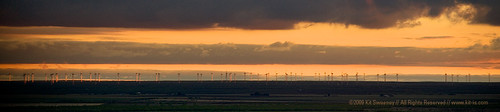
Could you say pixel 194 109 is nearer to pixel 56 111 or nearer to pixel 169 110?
pixel 169 110

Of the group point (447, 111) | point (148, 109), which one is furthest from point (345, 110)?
point (148, 109)

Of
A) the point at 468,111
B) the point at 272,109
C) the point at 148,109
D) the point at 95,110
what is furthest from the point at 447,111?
the point at 95,110

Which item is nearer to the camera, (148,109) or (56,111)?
(56,111)

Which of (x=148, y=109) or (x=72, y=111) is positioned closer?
(x=72, y=111)

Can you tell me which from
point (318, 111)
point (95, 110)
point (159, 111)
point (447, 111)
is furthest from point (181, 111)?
point (447, 111)

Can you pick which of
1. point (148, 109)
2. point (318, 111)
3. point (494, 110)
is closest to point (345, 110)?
point (318, 111)

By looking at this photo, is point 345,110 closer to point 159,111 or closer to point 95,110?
point 159,111

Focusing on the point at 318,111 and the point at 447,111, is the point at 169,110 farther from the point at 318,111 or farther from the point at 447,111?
the point at 447,111

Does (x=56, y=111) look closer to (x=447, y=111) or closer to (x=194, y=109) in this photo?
(x=194, y=109)
